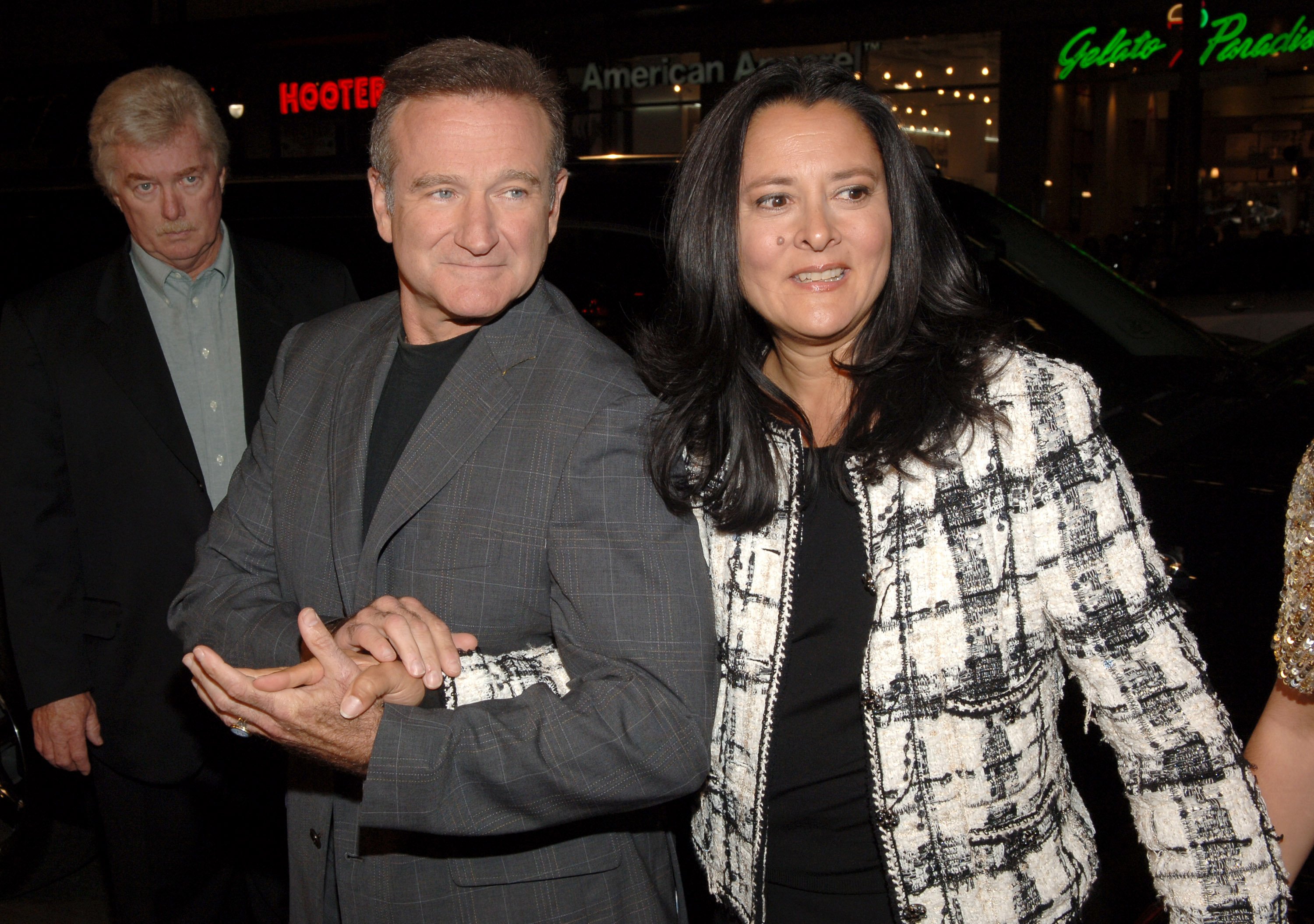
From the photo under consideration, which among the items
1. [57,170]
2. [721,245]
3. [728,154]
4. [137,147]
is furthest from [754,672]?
[57,170]

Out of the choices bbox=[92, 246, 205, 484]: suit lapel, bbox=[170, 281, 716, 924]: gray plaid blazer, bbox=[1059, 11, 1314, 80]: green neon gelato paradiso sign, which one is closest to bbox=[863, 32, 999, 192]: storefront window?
bbox=[1059, 11, 1314, 80]: green neon gelato paradiso sign

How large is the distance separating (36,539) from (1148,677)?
2589mm

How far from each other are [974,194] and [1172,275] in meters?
7.04

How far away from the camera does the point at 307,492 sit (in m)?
1.94

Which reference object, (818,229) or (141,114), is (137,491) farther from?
(818,229)

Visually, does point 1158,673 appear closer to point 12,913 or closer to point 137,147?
point 137,147

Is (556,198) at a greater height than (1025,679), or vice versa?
(556,198)

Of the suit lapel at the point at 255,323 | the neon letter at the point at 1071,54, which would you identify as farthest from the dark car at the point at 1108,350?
the neon letter at the point at 1071,54

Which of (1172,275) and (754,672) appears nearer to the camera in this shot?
(754,672)

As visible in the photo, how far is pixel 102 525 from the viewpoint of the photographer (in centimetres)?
279

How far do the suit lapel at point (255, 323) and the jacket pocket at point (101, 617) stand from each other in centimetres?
56

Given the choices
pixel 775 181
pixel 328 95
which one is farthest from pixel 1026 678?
pixel 328 95

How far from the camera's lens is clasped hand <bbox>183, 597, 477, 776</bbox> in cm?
155

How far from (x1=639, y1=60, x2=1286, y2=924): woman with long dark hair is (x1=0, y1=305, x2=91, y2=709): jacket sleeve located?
69.8 inches
